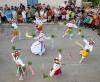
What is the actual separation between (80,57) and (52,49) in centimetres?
182

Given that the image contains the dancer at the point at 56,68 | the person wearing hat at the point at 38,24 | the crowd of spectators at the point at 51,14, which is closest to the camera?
the dancer at the point at 56,68

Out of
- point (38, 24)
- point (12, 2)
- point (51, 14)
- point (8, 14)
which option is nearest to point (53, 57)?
point (38, 24)

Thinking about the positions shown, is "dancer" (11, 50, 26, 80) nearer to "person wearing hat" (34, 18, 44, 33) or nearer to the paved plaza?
the paved plaza

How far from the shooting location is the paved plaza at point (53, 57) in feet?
49.0

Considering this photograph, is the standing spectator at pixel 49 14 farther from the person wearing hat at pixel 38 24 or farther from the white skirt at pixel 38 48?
the white skirt at pixel 38 48

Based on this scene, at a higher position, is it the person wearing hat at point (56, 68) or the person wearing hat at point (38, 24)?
Answer: the person wearing hat at point (38, 24)

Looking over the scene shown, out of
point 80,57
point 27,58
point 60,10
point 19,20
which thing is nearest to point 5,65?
point 27,58

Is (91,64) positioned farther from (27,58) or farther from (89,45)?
(27,58)

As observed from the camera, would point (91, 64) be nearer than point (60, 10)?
Yes

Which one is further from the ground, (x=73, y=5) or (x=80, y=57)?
(x=73, y=5)

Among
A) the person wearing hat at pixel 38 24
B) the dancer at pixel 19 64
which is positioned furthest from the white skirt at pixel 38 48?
the dancer at pixel 19 64

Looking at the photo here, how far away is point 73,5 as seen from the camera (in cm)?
2422

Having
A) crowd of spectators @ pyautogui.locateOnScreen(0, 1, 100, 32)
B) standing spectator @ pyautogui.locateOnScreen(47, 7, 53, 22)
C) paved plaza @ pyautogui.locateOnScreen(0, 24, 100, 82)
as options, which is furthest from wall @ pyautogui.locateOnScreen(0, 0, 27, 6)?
paved plaza @ pyautogui.locateOnScreen(0, 24, 100, 82)

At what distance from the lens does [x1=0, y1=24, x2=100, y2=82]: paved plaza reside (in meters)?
14.9
